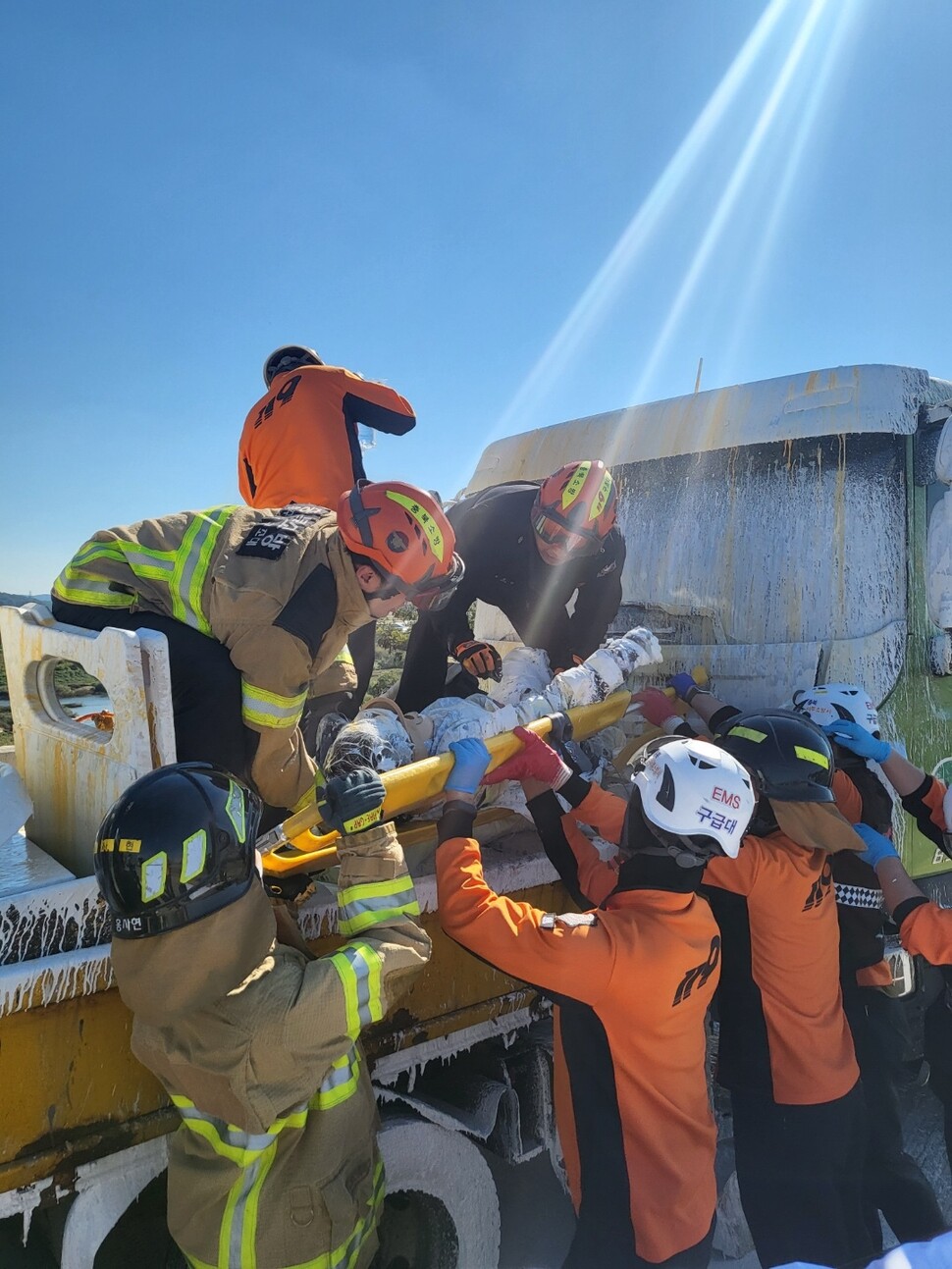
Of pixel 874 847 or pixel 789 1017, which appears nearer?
pixel 789 1017

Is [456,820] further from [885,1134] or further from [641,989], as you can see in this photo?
[885,1134]

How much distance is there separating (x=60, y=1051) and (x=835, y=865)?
2.44 m

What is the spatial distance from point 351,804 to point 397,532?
829 mm

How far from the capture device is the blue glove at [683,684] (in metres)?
3.23

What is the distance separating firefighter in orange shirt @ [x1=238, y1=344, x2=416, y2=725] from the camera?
138 inches

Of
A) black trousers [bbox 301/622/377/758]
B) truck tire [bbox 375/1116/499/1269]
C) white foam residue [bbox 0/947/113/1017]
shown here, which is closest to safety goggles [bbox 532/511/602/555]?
black trousers [bbox 301/622/377/758]

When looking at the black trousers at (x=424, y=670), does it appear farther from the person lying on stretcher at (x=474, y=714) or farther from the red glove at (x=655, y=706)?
the red glove at (x=655, y=706)

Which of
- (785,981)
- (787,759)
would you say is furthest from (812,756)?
(785,981)

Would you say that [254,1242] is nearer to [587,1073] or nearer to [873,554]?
[587,1073]

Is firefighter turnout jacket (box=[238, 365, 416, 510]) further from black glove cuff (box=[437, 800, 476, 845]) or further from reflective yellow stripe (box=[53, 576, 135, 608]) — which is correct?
black glove cuff (box=[437, 800, 476, 845])

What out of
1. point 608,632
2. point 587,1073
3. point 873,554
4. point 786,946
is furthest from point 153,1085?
point 873,554

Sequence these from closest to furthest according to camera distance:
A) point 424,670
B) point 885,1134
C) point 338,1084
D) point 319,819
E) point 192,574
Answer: point 338,1084 < point 319,819 < point 192,574 < point 885,1134 < point 424,670

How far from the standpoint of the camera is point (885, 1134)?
103 inches

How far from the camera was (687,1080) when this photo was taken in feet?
6.30
